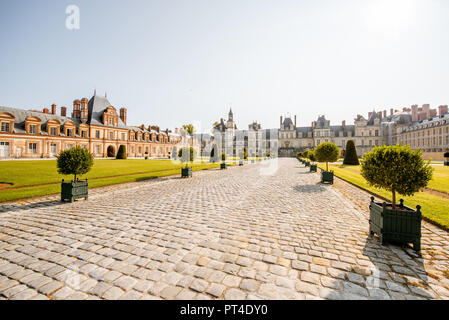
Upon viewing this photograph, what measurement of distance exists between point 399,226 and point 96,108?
54.8 m

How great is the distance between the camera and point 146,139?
56.4m

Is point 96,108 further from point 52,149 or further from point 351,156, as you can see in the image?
point 351,156

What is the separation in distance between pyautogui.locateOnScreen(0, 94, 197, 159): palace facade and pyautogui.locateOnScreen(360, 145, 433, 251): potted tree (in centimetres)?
2908

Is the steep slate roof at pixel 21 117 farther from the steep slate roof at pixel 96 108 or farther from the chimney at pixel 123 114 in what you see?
the chimney at pixel 123 114

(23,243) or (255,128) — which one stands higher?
(255,128)

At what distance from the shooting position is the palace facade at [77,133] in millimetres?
32250

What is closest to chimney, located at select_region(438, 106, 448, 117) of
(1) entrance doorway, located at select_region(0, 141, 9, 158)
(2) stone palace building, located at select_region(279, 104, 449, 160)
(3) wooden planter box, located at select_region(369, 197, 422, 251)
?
(2) stone palace building, located at select_region(279, 104, 449, 160)

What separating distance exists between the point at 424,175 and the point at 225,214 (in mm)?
5300

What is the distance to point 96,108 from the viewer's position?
45906 millimetres

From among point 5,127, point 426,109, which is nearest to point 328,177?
point 5,127

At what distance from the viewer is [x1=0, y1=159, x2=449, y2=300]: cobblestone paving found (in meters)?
2.98

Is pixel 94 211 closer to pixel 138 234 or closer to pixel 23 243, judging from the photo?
pixel 23 243

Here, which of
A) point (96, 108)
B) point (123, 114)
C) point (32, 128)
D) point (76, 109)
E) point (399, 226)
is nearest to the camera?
point (399, 226)

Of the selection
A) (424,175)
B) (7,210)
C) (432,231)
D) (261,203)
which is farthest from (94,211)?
(432,231)
